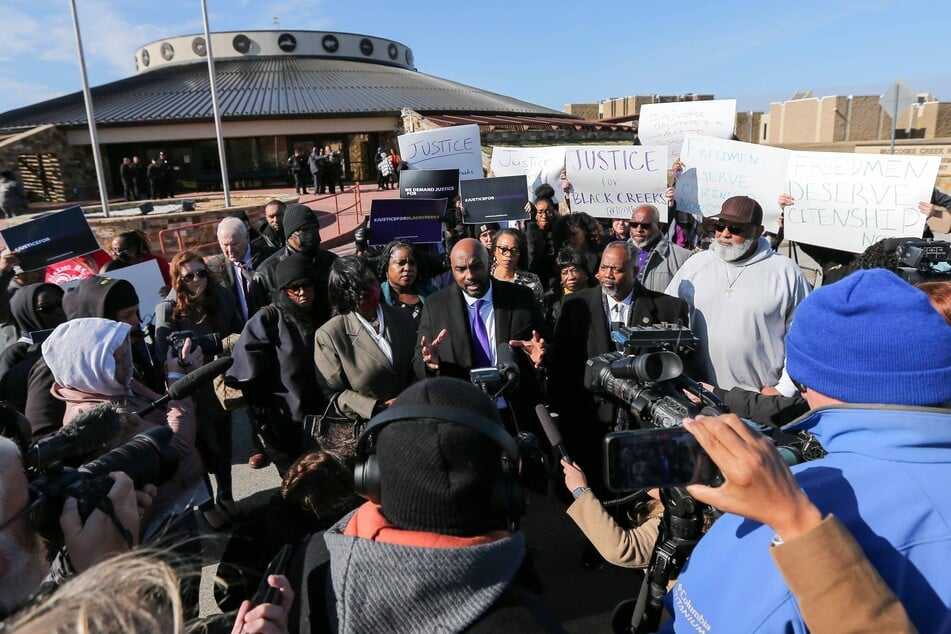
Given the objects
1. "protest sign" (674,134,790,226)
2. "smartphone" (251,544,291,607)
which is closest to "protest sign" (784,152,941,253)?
"protest sign" (674,134,790,226)

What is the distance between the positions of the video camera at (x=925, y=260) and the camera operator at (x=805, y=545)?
323 cm

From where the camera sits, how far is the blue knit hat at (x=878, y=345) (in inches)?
42.9

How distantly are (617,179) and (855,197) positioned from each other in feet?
7.42

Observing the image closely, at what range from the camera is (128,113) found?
84.3 feet

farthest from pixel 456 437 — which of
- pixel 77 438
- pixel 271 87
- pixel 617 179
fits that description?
pixel 271 87

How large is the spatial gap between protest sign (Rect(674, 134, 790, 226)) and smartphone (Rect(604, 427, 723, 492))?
4.91m

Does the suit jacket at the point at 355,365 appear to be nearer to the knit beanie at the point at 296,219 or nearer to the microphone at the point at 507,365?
the microphone at the point at 507,365

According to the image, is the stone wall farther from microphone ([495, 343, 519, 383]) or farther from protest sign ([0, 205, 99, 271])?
microphone ([495, 343, 519, 383])

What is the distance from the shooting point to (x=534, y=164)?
8.31 metres

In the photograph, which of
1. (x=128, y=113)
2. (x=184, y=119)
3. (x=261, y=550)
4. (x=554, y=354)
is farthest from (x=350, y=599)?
(x=128, y=113)

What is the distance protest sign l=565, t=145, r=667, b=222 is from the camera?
6266 millimetres

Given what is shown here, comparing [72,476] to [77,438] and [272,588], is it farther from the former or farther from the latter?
[272,588]

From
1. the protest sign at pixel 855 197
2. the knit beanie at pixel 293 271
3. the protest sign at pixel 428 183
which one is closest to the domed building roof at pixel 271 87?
the protest sign at pixel 428 183

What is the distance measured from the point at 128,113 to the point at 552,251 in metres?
26.6
